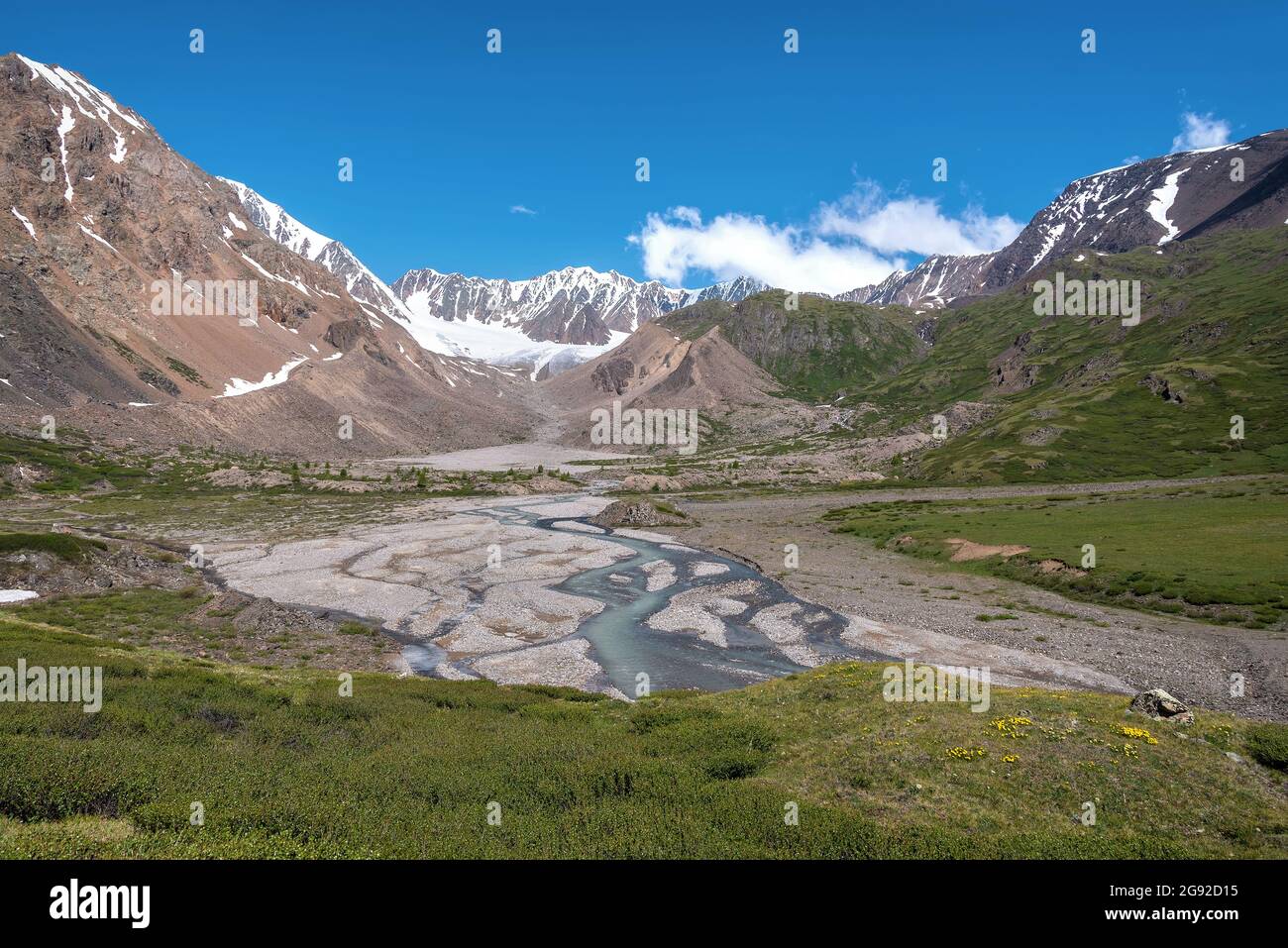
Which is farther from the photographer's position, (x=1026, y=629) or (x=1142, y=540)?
(x=1142, y=540)

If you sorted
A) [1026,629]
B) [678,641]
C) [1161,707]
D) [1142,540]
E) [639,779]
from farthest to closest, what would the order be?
[1142,540] → [1026,629] → [678,641] → [1161,707] → [639,779]

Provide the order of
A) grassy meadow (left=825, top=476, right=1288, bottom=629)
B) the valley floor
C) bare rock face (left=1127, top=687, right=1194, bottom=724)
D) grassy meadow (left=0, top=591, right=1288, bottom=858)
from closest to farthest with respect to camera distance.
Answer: grassy meadow (left=0, top=591, right=1288, bottom=858) < bare rock face (left=1127, top=687, right=1194, bottom=724) < the valley floor < grassy meadow (left=825, top=476, right=1288, bottom=629)

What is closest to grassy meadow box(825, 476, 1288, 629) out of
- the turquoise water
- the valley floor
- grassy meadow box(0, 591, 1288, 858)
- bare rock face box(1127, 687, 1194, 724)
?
the valley floor

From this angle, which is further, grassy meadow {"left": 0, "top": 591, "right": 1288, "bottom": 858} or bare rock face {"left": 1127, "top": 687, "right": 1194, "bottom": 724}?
bare rock face {"left": 1127, "top": 687, "right": 1194, "bottom": 724}

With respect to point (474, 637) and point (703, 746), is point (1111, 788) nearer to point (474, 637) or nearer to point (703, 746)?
point (703, 746)

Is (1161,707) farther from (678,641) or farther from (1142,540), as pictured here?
(1142,540)

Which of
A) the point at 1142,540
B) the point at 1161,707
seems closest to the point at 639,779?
the point at 1161,707

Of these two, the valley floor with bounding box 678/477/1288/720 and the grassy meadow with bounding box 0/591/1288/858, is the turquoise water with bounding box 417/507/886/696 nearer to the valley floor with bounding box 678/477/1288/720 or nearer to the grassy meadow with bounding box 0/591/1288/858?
the valley floor with bounding box 678/477/1288/720

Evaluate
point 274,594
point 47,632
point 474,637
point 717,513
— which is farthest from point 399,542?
point 717,513

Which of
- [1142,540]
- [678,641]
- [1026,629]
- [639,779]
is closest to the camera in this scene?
[639,779]

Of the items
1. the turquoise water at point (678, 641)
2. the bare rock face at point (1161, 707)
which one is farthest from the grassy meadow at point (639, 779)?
the turquoise water at point (678, 641)
